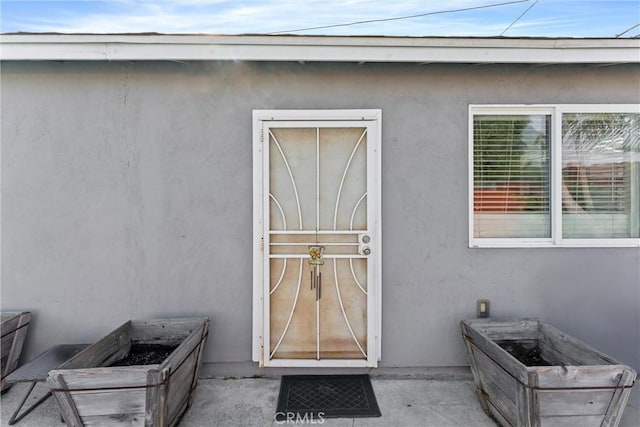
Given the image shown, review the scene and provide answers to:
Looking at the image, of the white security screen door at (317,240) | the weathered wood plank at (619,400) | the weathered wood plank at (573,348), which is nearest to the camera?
the weathered wood plank at (619,400)

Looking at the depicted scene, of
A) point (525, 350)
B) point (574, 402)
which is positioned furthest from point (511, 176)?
point (574, 402)

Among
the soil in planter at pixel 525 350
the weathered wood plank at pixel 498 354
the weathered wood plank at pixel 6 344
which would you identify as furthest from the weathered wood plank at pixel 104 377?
the soil in planter at pixel 525 350

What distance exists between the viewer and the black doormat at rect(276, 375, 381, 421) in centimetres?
206

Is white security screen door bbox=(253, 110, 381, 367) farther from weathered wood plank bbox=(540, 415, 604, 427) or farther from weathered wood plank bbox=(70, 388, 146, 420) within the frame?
weathered wood plank bbox=(540, 415, 604, 427)

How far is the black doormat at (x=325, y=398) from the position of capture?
2062mm

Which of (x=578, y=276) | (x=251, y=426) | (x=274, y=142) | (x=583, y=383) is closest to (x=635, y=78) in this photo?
(x=578, y=276)

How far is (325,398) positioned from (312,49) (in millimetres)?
2522

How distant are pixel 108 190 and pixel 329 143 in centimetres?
179

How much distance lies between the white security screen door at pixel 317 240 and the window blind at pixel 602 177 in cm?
159

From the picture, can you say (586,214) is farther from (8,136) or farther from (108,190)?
(8,136)

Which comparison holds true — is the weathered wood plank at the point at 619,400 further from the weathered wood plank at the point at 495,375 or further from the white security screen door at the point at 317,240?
the white security screen door at the point at 317,240

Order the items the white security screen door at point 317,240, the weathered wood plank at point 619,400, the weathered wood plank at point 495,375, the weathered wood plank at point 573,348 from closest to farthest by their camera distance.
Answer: the weathered wood plank at point 619,400
the weathered wood plank at point 495,375
the weathered wood plank at point 573,348
the white security screen door at point 317,240

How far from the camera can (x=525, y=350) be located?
229 cm

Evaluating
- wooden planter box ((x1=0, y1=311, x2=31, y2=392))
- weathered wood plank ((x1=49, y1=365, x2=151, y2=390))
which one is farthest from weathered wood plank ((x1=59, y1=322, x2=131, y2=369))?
wooden planter box ((x1=0, y1=311, x2=31, y2=392))
